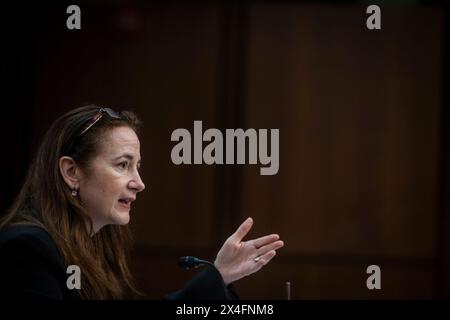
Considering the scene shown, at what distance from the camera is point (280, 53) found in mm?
3602

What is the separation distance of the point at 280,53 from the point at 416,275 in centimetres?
119

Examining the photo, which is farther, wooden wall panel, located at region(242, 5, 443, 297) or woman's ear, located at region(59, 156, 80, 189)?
wooden wall panel, located at region(242, 5, 443, 297)

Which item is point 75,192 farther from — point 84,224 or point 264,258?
point 264,258

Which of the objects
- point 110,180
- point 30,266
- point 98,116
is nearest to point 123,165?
point 110,180

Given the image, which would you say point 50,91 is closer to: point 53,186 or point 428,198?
point 53,186

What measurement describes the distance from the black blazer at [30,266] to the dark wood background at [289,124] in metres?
1.41

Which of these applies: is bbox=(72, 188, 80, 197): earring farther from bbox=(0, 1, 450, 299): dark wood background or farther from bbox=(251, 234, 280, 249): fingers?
bbox=(0, 1, 450, 299): dark wood background

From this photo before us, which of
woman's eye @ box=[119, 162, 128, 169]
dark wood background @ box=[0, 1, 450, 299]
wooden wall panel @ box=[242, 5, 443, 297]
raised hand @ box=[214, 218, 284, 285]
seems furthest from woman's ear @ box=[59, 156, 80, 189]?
wooden wall panel @ box=[242, 5, 443, 297]

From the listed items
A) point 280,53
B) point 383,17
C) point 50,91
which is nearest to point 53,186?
point 50,91

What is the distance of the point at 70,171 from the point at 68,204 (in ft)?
0.32

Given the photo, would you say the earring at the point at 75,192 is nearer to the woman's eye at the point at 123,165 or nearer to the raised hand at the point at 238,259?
the woman's eye at the point at 123,165

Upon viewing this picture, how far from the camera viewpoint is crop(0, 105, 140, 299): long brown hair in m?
2.21

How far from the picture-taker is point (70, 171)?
2.30 metres

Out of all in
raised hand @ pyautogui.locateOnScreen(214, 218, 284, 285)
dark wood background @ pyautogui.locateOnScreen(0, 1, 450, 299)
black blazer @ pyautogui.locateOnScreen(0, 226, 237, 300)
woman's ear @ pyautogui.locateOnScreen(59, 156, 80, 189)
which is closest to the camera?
black blazer @ pyautogui.locateOnScreen(0, 226, 237, 300)
